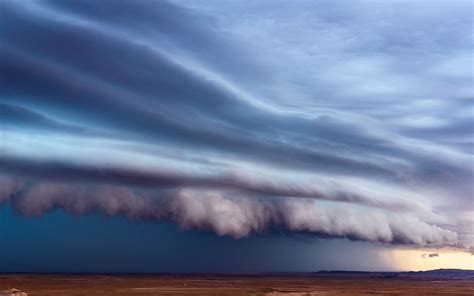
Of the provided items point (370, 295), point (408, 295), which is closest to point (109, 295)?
point (370, 295)

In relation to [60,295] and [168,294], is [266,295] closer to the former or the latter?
[168,294]

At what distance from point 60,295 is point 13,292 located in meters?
18.6

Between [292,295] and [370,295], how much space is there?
22330mm

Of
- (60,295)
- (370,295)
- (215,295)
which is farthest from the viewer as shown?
(370,295)

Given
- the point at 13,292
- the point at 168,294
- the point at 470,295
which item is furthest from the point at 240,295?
the point at 470,295

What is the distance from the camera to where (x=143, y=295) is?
388 ft

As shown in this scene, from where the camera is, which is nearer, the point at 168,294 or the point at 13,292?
the point at 13,292

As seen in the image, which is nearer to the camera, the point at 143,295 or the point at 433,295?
the point at 143,295

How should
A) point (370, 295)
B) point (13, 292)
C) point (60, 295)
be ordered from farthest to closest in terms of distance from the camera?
point (370, 295) < point (60, 295) < point (13, 292)

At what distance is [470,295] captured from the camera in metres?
133

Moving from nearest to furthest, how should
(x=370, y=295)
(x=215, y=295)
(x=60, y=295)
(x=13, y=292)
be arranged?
(x=13, y=292)
(x=60, y=295)
(x=215, y=295)
(x=370, y=295)

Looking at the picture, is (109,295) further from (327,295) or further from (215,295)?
(327,295)

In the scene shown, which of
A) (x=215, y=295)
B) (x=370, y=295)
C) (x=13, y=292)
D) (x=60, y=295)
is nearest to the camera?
(x=13, y=292)

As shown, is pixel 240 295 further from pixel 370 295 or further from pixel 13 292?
pixel 13 292
